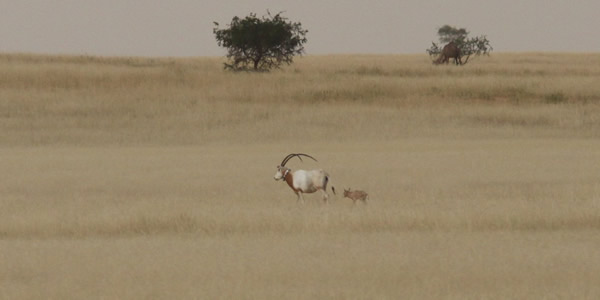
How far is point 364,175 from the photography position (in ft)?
62.4

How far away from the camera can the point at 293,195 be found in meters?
15.5

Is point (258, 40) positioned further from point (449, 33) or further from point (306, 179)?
point (449, 33)

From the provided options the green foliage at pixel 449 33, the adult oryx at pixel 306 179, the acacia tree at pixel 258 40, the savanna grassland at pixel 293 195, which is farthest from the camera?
the green foliage at pixel 449 33

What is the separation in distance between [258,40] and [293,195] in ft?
138

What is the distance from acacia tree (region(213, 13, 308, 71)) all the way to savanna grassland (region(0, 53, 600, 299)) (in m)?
14.6

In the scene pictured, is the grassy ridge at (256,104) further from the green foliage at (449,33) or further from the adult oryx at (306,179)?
the green foliage at (449,33)

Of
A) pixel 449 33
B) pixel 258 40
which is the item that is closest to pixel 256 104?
pixel 258 40

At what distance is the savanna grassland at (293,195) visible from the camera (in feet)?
28.6

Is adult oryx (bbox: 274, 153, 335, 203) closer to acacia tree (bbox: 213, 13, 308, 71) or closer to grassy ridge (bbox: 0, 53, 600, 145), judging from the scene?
grassy ridge (bbox: 0, 53, 600, 145)

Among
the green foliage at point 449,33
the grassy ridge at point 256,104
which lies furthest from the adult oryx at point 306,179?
the green foliage at point 449,33

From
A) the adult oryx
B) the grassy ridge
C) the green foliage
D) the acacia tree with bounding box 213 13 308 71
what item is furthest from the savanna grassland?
the green foliage

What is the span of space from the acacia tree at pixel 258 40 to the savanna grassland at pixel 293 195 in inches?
574

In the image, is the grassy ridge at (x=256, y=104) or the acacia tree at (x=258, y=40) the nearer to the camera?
the grassy ridge at (x=256, y=104)

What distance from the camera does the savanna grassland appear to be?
8.71 m
